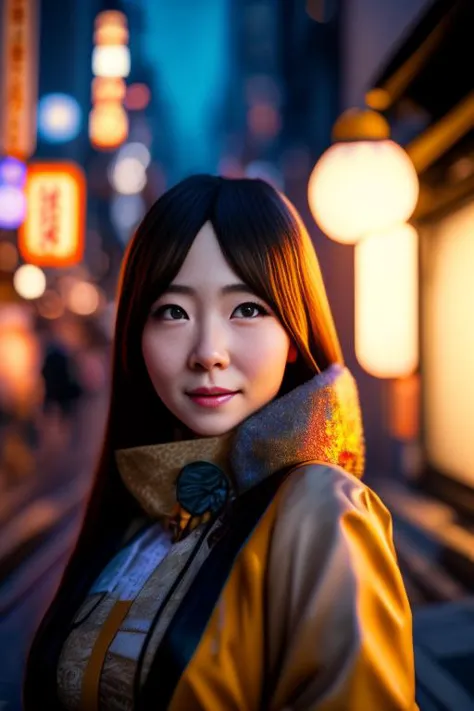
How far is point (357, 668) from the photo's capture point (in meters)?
1.21

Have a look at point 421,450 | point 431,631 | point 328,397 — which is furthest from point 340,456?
point 421,450

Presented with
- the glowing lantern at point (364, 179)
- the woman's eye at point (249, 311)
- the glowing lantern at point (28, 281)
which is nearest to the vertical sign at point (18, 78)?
the glowing lantern at point (364, 179)

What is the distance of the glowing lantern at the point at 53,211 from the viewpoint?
41.1 ft

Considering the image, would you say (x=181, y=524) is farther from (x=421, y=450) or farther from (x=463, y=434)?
(x=421, y=450)

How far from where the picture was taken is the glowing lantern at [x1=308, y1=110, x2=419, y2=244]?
4.28 metres

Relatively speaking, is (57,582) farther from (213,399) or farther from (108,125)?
(108,125)

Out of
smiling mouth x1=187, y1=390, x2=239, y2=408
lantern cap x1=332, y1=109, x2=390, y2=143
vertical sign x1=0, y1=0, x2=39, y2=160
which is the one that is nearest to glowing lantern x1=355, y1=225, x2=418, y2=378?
lantern cap x1=332, y1=109, x2=390, y2=143

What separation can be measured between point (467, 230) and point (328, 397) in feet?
15.0

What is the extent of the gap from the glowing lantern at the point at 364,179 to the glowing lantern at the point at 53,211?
8.89m

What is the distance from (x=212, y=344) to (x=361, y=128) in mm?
3217

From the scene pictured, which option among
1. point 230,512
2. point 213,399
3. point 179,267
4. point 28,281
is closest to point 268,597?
point 230,512

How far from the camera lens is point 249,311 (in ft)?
5.69

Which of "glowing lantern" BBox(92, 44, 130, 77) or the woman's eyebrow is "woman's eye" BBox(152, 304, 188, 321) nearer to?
the woman's eyebrow

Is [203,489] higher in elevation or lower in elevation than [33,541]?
higher
